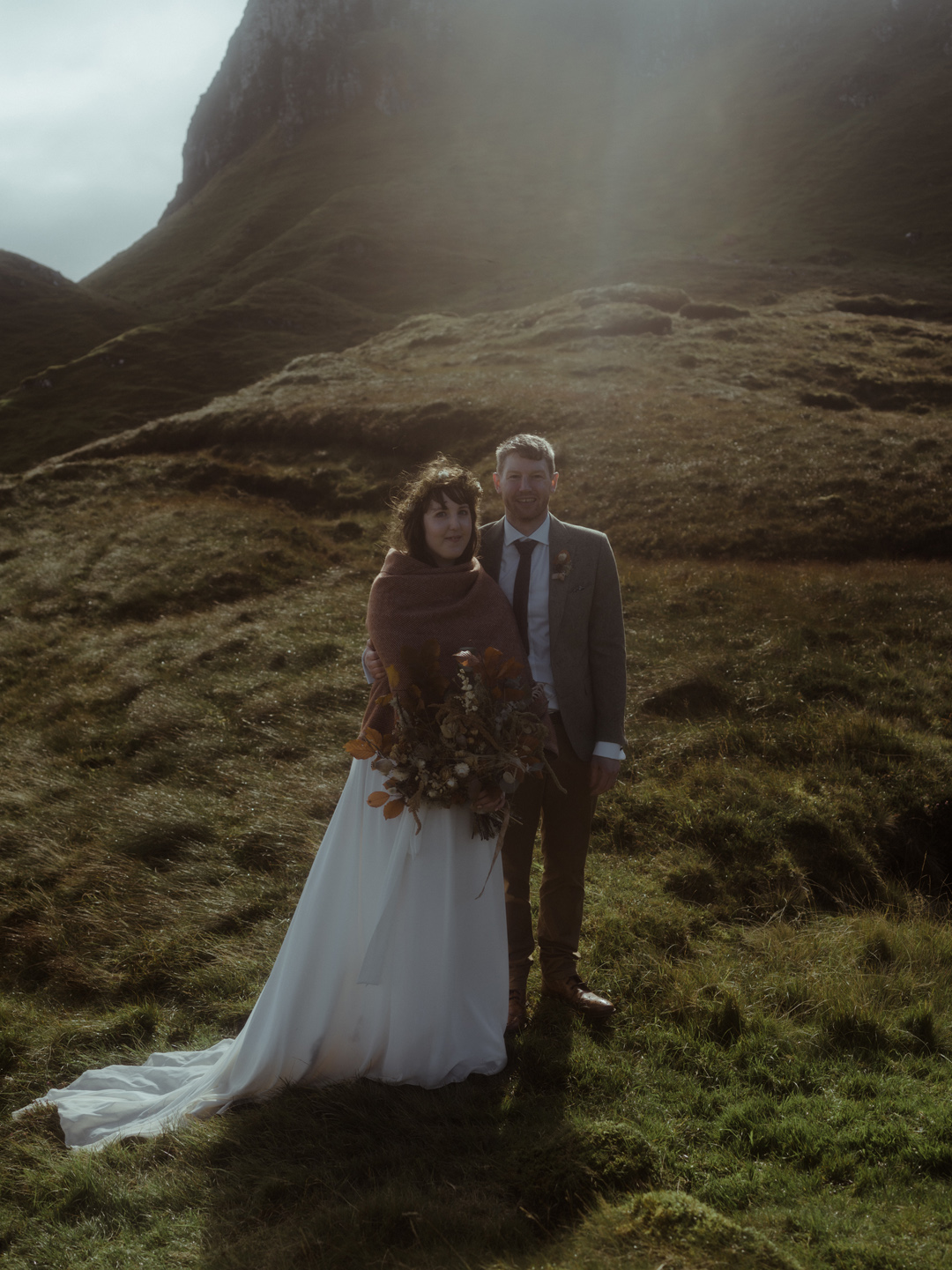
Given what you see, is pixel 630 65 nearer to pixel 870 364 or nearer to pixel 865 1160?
pixel 870 364

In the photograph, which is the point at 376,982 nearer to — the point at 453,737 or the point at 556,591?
the point at 453,737

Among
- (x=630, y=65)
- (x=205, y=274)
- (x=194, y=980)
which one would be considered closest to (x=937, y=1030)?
(x=194, y=980)

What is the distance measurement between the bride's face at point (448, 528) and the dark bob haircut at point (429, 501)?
3 centimetres

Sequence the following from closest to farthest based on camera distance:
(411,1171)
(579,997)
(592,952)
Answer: (411,1171) → (579,997) → (592,952)

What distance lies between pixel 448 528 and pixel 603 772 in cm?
197

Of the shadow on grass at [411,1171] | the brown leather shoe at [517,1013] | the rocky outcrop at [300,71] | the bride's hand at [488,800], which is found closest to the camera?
the shadow on grass at [411,1171]

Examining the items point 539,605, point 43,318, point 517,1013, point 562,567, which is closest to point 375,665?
point 539,605

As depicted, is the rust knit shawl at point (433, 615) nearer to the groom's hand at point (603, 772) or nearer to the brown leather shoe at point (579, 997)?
the groom's hand at point (603, 772)

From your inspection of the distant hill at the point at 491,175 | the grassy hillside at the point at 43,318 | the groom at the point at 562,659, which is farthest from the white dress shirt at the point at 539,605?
the grassy hillside at the point at 43,318

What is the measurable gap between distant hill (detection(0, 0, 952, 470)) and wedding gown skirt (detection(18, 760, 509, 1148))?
192 feet

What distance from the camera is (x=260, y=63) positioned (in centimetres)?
16538

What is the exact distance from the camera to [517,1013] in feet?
17.0

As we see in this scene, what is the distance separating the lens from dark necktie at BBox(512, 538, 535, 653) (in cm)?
521

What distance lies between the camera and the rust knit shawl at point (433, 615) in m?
4.61
